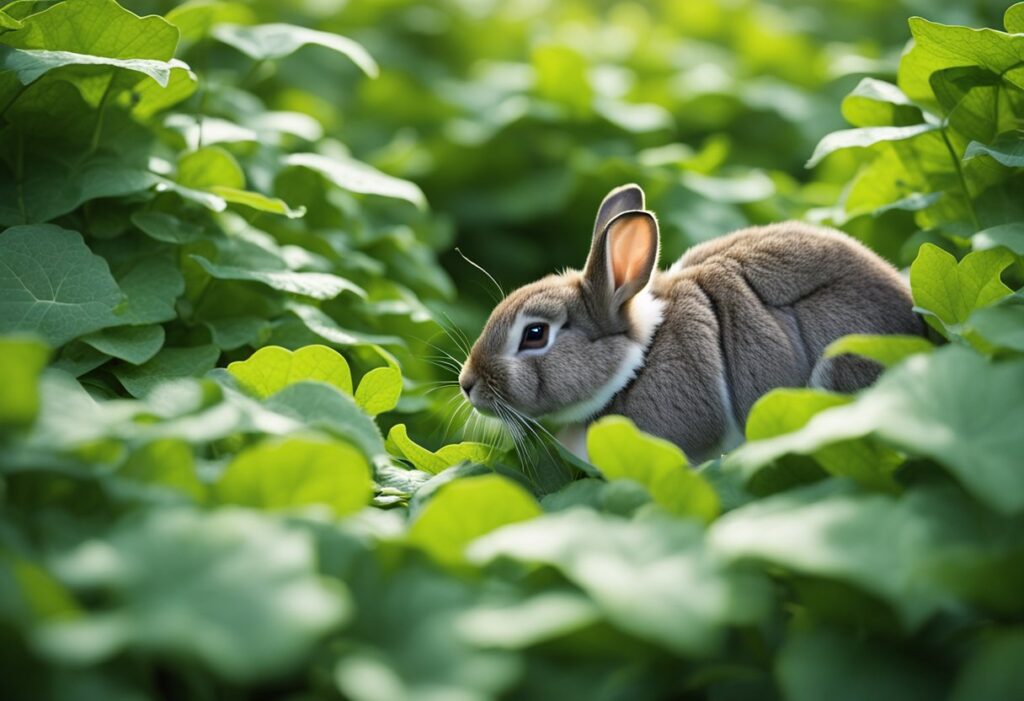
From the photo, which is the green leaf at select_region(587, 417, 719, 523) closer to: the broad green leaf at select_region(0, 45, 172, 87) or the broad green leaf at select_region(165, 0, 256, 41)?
the broad green leaf at select_region(0, 45, 172, 87)

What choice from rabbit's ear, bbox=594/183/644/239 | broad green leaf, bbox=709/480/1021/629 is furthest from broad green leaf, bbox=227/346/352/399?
broad green leaf, bbox=709/480/1021/629

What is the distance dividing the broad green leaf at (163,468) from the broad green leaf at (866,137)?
6.54 feet

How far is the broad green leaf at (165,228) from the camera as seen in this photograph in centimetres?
298

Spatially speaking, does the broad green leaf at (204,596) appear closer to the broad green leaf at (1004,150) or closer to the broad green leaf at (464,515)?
the broad green leaf at (464,515)

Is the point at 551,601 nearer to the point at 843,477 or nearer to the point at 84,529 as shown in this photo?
the point at 843,477

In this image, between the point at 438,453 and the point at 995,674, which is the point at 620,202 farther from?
the point at 995,674

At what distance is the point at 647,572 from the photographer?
162cm

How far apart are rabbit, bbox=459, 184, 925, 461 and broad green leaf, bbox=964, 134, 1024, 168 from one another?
1.30 ft

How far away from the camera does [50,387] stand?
6.25 ft

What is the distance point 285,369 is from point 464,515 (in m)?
0.83

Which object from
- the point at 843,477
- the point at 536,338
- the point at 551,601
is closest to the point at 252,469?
the point at 551,601

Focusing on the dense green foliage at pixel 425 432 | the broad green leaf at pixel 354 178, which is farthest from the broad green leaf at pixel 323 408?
the broad green leaf at pixel 354 178

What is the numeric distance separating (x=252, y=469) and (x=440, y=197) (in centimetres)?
349

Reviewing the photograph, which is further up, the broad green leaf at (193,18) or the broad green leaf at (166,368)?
the broad green leaf at (193,18)
